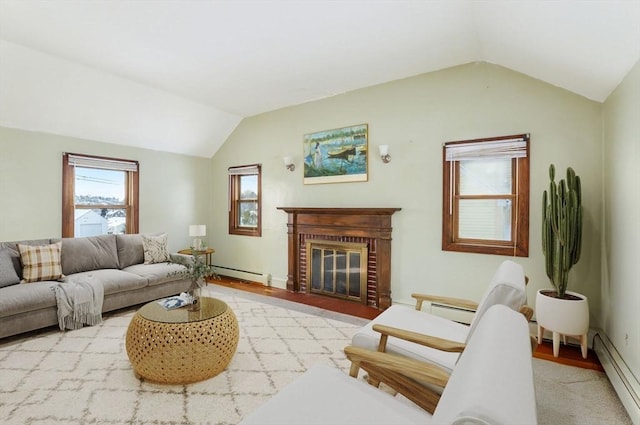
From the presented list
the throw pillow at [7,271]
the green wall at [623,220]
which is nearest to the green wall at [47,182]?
the throw pillow at [7,271]

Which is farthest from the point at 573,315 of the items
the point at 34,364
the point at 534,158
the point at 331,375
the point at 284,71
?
the point at 34,364

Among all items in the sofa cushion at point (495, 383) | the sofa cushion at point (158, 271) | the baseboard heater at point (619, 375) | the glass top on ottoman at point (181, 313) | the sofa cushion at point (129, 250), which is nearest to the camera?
the sofa cushion at point (495, 383)

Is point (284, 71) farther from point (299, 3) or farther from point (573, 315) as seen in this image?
point (573, 315)

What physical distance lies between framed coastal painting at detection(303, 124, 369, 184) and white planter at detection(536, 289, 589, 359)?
2387 mm

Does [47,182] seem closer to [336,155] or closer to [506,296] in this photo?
[336,155]

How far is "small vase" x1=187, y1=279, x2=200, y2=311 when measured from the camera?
2.65 meters

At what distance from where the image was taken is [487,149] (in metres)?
3.33

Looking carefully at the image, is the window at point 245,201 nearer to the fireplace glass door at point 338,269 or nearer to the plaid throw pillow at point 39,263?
the fireplace glass door at point 338,269

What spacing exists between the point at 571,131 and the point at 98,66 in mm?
5002

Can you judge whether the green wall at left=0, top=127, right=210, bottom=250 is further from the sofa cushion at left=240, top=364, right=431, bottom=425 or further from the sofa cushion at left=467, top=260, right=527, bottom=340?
the sofa cushion at left=467, top=260, right=527, bottom=340

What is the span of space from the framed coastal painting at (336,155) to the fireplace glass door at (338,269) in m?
0.93

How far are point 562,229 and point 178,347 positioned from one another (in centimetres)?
315

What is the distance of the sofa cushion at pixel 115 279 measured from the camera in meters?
3.54

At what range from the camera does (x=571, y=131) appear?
2.98 meters
